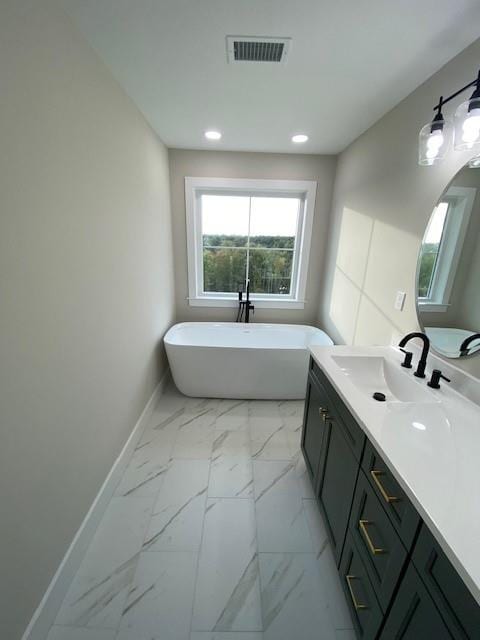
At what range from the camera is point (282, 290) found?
11.4 ft

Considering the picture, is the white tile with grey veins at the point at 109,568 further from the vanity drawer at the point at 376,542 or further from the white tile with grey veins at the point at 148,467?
the vanity drawer at the point at 376,542

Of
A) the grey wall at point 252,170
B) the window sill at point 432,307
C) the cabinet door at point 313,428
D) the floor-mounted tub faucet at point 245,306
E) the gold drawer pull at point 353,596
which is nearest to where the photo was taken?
the gold drawer pull at point 353,596

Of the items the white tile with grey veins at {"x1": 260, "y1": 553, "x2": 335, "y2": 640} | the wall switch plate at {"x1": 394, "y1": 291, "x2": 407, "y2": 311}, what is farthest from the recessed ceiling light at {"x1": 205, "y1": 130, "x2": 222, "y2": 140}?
the white tile with grey veins at {"x1": 260, "y1": 553, "x2": 335, "y2": 640}

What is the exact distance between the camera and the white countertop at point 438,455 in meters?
0.64

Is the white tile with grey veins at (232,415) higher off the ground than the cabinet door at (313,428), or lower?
lower

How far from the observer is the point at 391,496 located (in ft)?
2.88

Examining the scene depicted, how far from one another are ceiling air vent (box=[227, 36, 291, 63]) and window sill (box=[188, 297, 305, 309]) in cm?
228

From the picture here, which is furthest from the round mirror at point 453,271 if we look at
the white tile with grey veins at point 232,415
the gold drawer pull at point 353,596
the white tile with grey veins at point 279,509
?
the white tile with grey veins at point 232,415

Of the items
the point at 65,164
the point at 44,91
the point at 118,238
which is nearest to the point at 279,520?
the point at 118,238

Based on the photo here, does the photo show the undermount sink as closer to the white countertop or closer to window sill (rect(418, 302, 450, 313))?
the white countertop

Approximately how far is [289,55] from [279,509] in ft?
8.31

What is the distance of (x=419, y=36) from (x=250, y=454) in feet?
8.48

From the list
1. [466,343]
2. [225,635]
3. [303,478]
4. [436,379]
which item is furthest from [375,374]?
[225,635]

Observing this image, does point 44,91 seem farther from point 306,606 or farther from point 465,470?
point 306,606
